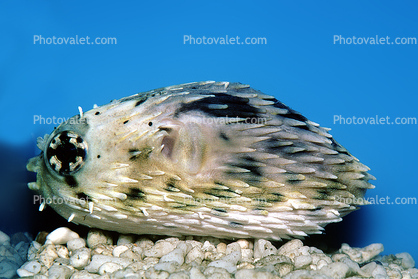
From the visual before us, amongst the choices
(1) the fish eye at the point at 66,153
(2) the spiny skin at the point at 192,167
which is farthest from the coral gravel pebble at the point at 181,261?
(1) the fish eye at the point at 66,153

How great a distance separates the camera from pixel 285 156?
101 inches

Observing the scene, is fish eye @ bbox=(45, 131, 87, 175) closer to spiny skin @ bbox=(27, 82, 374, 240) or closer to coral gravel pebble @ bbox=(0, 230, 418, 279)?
spiny skin @ bbox=(27, 82, 374, 240)

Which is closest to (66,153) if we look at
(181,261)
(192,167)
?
(192,167)

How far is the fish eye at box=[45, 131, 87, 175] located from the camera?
2432 mm

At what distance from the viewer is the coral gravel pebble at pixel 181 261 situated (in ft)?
7.04

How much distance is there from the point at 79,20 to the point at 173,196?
239 centimetres

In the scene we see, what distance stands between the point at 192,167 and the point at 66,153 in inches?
36.1

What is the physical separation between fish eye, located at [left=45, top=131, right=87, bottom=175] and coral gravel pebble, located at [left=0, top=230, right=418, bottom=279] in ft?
2.09

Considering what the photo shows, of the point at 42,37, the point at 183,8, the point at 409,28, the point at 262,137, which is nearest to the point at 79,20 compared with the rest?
the point at 42,37

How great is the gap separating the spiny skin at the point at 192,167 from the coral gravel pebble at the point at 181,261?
183mm

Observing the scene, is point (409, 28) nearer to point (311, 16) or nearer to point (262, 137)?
point (311, 16)

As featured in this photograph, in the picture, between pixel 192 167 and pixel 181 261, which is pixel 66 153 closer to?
pixel 192 167

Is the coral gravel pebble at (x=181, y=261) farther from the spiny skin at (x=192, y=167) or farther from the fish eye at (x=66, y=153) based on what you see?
the fish eye at (x=66, y=153)

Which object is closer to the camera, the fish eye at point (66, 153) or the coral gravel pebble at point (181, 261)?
the coral gravel pebble at point (181, 261)
